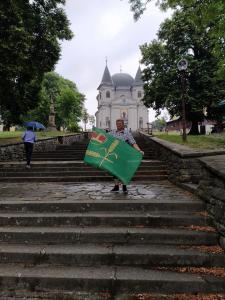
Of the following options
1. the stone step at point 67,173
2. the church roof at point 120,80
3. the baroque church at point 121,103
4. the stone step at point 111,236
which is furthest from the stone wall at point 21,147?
the church roof at point 120,80

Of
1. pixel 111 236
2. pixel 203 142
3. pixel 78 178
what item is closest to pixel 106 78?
pixel 203 142

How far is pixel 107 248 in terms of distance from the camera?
14.8 feet

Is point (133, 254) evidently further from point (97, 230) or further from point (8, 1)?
point (8, 1)

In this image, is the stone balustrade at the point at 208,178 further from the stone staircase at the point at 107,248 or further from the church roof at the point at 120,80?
the church roof at the point at 120,80

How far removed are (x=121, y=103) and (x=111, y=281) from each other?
91.1m

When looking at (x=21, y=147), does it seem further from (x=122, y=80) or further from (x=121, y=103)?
(x=122, y=80)

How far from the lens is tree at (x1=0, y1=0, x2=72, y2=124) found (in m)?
14.6

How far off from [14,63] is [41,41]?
13.0 feet

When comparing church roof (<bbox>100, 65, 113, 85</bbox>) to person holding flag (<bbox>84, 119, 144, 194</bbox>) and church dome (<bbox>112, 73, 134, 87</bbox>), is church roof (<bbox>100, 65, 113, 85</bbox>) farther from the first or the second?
person holding flag (<bbox>84, 119, 144, 194</bbox>)

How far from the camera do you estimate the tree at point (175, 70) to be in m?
27.8

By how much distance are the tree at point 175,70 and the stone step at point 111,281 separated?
2458cm

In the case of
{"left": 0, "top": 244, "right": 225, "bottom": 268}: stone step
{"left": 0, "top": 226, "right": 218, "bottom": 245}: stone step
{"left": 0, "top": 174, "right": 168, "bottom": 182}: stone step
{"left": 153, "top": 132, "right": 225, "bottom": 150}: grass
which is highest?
{"left": 153, "top": 132, "right": 225, "bottom": 150}: grass

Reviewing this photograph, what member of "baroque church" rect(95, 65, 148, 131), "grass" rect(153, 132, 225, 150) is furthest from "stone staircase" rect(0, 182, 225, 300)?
"baroque church" rect(95, 65, 148, 131)

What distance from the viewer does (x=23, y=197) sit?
6.70 metres
